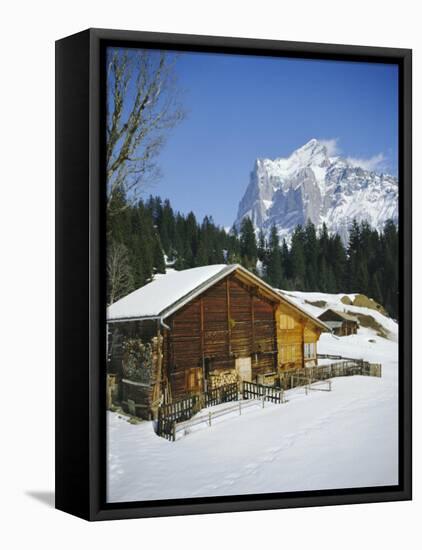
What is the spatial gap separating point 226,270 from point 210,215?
453mm

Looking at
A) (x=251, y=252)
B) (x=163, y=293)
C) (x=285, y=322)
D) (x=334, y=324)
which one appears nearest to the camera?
(x=163, y=293)

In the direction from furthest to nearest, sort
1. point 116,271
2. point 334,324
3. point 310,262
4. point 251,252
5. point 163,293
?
point 334,324 < point 310,262 < point 251,252 < point 163,293 < point 116,271

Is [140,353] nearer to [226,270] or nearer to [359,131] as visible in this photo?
[226,270]

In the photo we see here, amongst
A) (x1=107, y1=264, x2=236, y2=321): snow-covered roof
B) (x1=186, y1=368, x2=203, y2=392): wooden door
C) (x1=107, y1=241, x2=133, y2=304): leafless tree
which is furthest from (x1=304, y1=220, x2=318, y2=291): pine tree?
(x1=107, y1=241, x2=133, y2=304): leafless tree

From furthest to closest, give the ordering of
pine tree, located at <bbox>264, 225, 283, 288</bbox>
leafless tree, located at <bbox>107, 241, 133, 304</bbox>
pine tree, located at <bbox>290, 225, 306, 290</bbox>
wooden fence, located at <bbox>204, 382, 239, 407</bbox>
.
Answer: pine tree, located at <bbox>290, 225, 306, 290</bbox>, pine tree, located at <bbox>264, 225, 283, 288</bbox>, wooden fence, located at <bbox>204, 382, 239, 407</bbox>, leafless tree, located at <bbox>107, 241, 133, 304</bbox>

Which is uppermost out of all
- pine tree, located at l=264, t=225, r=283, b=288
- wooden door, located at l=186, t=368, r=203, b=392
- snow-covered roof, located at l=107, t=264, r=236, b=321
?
pine tree, located at l=264, t=225, r=283, b=288

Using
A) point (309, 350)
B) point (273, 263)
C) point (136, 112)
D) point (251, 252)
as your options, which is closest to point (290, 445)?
point (309, 350)

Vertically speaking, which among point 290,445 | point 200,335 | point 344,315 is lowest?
point 290,445

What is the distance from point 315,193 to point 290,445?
208 cm

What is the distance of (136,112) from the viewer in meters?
11.9

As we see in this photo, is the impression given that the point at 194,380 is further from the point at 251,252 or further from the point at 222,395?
the point at 251,252

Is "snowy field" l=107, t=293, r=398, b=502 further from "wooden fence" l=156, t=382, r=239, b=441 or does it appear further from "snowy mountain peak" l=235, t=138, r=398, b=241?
"snowy mountain peak" l=235, t=138, r=398, b=241

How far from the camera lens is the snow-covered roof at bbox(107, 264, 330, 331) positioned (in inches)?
464

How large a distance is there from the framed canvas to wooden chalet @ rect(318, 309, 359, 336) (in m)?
0.01
